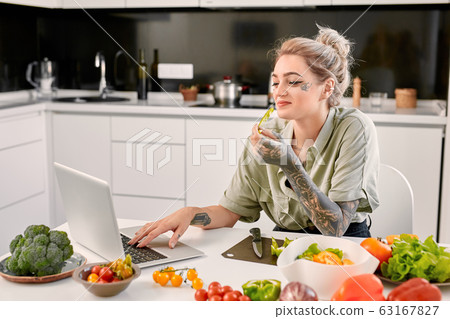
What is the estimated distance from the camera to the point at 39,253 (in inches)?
41.1

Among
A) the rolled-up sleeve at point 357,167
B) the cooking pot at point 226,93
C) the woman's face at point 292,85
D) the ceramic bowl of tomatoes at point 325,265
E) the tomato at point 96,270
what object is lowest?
the tomato at point 96,270

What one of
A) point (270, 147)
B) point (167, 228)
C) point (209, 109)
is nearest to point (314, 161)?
point (270, 147)

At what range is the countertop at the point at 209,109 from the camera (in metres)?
2.69

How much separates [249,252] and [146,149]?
78.1 inches

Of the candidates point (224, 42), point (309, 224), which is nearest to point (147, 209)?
point (224, 42)

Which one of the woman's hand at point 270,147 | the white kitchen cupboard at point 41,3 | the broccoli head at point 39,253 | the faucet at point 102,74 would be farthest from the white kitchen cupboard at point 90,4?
the broccoli head at point 39,253

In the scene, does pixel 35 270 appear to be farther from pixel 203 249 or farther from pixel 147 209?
pixel 147 209

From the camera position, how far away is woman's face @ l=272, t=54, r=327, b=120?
5.08 feet

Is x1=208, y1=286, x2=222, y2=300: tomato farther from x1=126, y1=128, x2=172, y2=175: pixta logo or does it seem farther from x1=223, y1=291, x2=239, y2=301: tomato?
x1=126, y1=128, x2=172, y2=175: pixta logo

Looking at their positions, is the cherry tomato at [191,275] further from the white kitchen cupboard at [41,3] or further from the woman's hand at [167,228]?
the white kitchen cupboard at [41,3]

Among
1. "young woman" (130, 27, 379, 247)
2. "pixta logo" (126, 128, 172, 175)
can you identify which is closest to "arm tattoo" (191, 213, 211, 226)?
"young woman" (130, 27, 379, 247)

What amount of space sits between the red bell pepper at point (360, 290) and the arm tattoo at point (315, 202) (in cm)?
50

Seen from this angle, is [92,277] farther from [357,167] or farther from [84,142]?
[84,142]

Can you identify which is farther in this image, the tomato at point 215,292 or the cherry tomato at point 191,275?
the cherry tomato at point 191,275
